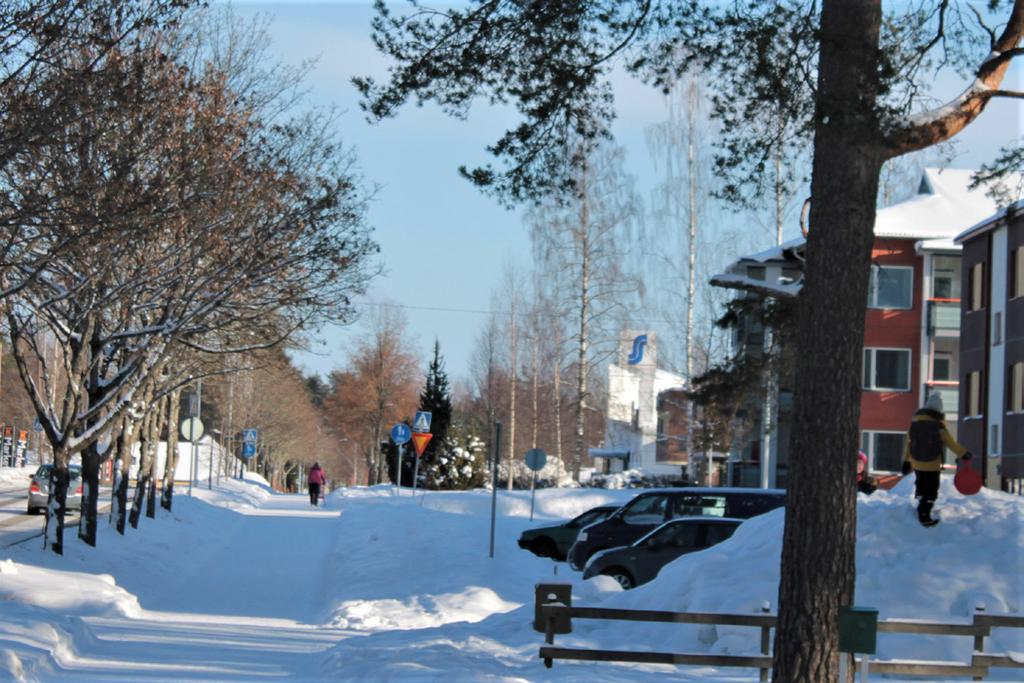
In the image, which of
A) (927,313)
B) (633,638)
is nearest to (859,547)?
(633,638)

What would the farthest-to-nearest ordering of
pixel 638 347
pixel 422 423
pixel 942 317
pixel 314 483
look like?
pixel 638 347
pixel 314 483
pixel 942 317
pixel 422 423

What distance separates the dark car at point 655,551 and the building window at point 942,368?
92.2ft

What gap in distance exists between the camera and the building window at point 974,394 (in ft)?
135

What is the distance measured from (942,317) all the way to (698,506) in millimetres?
23833

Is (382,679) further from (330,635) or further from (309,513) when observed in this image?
(309,513)

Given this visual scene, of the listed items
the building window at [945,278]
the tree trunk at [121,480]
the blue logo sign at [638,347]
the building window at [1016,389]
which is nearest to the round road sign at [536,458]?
the tree trunk at [121,480]

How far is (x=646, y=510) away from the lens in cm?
2572

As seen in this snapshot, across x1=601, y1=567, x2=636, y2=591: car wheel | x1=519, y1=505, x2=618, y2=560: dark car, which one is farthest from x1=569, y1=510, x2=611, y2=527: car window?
x1=601, y1=567, x2=636, y2=591: car wheel

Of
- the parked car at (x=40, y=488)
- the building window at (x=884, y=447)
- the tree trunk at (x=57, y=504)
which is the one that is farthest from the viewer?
the building window at (x=884, y=447)

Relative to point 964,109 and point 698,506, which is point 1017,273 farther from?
point 964,109

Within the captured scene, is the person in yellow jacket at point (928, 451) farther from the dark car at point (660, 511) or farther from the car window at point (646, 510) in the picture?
the car window at point (646, 510)

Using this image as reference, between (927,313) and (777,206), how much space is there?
756cm

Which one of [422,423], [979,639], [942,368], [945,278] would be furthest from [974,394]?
[979,639]

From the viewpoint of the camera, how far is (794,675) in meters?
10.4
